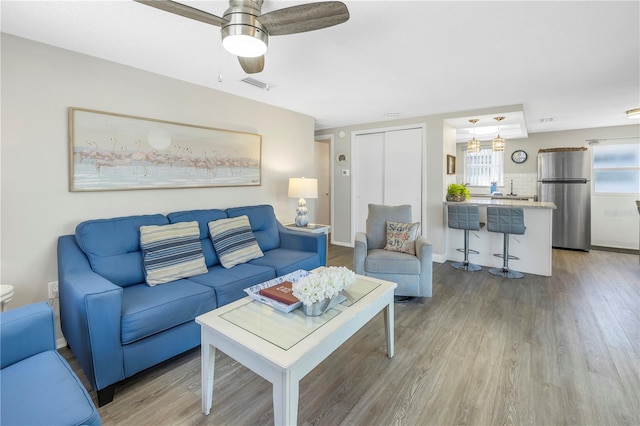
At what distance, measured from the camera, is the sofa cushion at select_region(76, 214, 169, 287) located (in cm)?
223

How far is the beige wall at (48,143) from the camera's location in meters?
2.15

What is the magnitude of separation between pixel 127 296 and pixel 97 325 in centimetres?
42

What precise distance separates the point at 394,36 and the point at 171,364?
2.78 metres

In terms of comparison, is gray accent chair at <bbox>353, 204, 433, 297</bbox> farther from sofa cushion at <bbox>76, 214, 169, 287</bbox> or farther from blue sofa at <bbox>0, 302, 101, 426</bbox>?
blue sofa at <bbox>0, 302, 101, 426</bbox>

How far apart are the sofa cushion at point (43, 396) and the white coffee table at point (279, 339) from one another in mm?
549

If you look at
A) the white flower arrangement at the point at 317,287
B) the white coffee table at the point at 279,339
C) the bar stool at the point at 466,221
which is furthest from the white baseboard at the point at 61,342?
the bar stool at the point at 466,221

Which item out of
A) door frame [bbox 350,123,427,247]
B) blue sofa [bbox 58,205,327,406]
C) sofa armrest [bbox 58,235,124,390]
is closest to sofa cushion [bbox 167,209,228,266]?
blue sofa [bbox 58,205,327,406]

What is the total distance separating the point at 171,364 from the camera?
2.13m

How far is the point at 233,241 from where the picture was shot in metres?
2.95

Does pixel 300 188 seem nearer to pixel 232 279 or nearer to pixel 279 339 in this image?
pixel 232 279

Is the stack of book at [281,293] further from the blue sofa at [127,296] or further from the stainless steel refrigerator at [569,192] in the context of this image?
the stainless steel refrigerator at [569,192]

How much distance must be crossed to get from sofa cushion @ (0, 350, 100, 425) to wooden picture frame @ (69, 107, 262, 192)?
1609 mm

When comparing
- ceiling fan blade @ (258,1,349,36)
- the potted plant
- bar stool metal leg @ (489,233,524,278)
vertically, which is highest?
ceiling fan blade @ (258,1,349,36)

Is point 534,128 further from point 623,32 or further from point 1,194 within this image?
point 1,194
